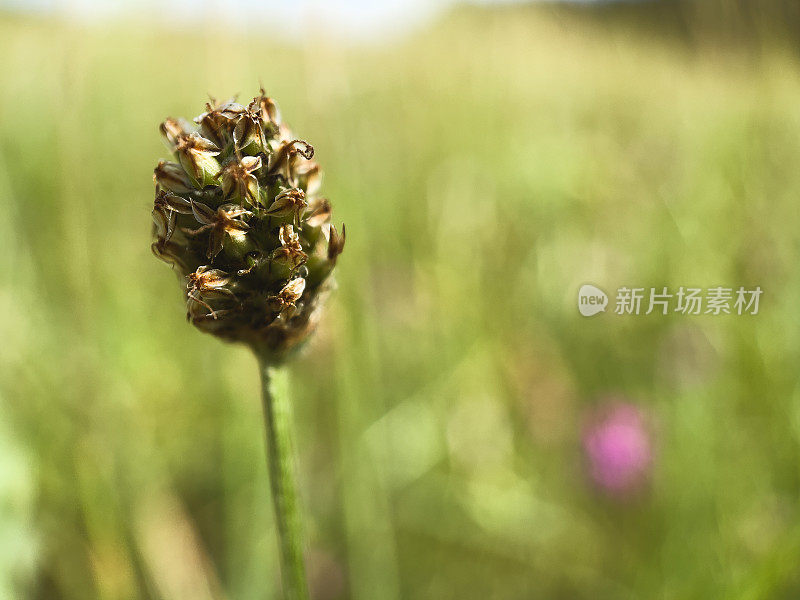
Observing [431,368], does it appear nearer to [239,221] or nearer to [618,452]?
[618,452]

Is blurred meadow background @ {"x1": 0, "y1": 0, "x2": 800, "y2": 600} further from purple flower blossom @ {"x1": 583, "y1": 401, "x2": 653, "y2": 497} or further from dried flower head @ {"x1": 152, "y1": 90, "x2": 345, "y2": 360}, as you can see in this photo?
dried flower head @ {"x1": 152, "y1": 90, "x2": 345, "y2": 360}

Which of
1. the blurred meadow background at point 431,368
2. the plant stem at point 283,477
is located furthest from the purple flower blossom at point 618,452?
the plant stem at point 283,477

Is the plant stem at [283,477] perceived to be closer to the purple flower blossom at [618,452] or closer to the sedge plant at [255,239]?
the sedge plant at [255,239]

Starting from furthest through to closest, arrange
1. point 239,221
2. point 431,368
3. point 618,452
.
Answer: point 431,368
point 618,452
point 239,221

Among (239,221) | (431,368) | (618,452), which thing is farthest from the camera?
(431,368)

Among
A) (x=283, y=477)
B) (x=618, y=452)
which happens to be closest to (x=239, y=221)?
(x=283, y=477)

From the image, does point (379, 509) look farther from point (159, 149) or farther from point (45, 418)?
point (159, 149)
